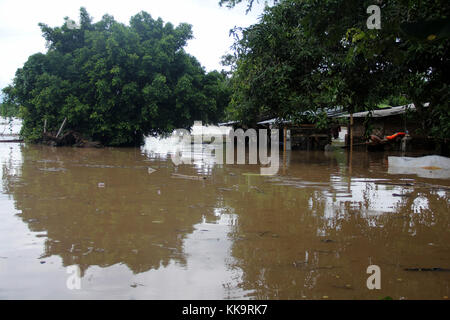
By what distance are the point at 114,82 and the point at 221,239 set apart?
17079mm

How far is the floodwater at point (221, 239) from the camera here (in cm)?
337

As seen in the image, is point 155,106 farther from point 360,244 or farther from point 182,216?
point 360,244

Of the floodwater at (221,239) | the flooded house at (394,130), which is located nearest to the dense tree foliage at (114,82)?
the flooded house at (394,130)

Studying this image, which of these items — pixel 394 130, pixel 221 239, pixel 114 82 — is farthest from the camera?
pixel 394 130

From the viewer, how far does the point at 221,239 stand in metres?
4.78

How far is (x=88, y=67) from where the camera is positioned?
21.6 m

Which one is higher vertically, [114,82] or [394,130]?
[114,82]

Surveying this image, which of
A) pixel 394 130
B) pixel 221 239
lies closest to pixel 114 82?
pixel 394 130

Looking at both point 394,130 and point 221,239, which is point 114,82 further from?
point 221,239

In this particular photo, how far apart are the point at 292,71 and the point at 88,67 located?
13.2 m

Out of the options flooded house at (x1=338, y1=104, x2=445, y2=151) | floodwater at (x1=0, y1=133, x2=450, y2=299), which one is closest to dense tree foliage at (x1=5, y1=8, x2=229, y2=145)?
flooded house at (x1=338, y1=104, x2=445, y2=151)

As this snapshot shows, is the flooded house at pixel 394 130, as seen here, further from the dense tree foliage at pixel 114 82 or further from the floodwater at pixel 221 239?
the floodwater at pixel 221 239

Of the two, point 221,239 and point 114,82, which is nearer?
point 221,239
